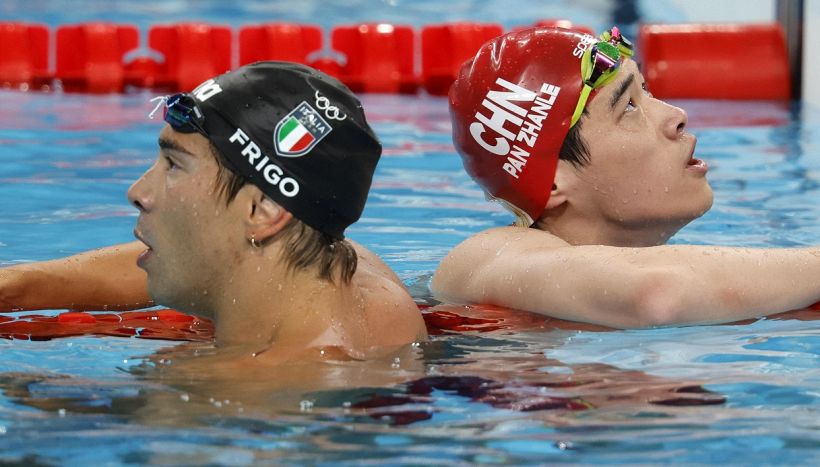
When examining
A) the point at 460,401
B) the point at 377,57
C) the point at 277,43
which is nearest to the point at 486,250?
the point at 460,401

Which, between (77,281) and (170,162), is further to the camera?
(77,281)

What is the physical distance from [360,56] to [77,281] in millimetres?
7517

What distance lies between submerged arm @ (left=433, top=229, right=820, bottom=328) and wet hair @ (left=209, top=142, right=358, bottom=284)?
738 millimetres

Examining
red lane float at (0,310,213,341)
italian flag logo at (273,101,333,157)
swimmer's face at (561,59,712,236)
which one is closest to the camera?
italian flag logo at (273,101,333,157)

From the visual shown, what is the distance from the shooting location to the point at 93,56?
35.4 ft

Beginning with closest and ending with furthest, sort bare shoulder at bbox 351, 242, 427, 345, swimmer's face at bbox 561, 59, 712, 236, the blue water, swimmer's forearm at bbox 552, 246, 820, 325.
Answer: the blue water < bare shoulder at bbox 351, 242, 427, 345 < swimmer's forearm at bbox 552, 246, 820, 325 < swimmer's face at bbox 561, 59, 712, 236

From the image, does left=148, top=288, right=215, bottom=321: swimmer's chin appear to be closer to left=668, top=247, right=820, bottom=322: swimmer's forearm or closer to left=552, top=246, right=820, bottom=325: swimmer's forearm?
left=552, top=246, right=820, bottom=325: swimmer's forearm

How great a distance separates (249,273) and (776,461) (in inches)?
46.3

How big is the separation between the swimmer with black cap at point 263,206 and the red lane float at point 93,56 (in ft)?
26.2

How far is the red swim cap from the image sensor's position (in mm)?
3715

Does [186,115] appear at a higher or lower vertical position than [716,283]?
higher

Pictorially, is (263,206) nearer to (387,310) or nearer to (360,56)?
(387,310)

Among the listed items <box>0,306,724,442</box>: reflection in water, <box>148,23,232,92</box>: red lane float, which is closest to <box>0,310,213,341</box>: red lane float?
<box>0,306,724,442</box>: reflection in water

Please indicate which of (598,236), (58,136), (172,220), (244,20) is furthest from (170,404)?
(244,20)
